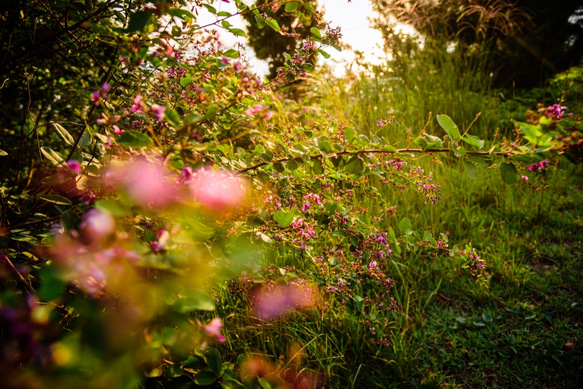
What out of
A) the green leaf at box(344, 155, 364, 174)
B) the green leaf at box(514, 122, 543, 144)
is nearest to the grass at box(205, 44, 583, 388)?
the green leaf at box(344, 155, 364, 174)

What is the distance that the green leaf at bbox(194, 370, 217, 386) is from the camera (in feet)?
2.68

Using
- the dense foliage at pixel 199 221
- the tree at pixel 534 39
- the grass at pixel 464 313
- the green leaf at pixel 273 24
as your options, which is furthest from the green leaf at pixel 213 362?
the tree at pixel 534 39

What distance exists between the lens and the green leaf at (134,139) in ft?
1.96

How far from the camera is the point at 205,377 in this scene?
830 mm

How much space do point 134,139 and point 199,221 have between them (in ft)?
0.66

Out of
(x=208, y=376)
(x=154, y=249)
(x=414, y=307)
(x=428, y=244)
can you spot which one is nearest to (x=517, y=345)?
(x=414, y=307)

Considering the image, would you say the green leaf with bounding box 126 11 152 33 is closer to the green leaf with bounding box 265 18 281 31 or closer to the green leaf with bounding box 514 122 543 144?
the green leaf with bounding box 265 18 281 31

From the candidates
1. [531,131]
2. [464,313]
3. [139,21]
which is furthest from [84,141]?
[464,313]

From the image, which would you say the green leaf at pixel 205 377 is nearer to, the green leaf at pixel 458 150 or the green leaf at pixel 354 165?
the green leaf at pixel 354 165

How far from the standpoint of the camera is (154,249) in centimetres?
54

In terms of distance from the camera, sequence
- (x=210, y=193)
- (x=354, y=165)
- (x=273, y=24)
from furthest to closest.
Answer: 1. (x=273, y=24)
2. (x=354, y=165)
3. (x=210, y=193)

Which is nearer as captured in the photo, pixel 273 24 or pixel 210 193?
pixel 210 193

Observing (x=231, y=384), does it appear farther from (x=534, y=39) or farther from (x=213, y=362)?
(x=534, y=39)

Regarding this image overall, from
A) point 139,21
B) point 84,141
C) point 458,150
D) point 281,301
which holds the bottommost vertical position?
point 281,301
